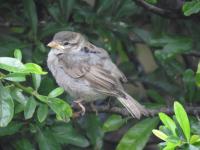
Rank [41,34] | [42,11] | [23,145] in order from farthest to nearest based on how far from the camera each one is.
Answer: [42,11]
[41,34]
[23,145]

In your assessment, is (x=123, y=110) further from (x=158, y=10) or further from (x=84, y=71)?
(x=158, y=10)

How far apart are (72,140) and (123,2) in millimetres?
1042

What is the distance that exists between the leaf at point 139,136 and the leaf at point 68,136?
8.9 inches

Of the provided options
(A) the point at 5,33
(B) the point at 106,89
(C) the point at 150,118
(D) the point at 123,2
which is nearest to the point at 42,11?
(A) the point at 5,33

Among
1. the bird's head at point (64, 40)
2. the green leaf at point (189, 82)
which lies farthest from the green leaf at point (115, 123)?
the bird's head at point (64, 40)

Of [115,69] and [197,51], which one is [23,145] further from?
[197,51]

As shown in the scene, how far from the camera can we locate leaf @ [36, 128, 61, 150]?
3.76m

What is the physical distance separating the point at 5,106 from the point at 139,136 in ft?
3.71

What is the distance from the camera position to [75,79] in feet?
13.3

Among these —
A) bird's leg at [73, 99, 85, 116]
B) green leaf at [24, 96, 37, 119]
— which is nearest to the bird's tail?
bird's leg at [73, 99, 85, 116]

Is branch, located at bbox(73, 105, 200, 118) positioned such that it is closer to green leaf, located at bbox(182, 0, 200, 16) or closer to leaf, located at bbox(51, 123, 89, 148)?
leaf, located at bbox(51, 123, 89, 148)

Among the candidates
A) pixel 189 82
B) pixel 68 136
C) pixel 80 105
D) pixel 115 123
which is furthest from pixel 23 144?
pixel 189 82

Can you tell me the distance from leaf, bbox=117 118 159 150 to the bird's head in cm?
69

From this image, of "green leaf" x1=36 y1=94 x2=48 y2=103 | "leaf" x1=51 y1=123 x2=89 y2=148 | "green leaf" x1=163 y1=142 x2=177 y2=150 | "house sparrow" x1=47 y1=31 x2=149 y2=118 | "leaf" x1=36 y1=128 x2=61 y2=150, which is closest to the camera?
"green leaf" x1=163 y1=142 x2=177 y2=150
